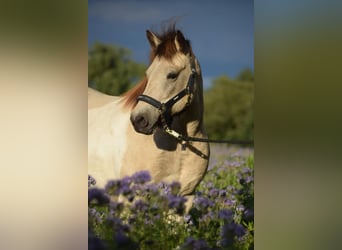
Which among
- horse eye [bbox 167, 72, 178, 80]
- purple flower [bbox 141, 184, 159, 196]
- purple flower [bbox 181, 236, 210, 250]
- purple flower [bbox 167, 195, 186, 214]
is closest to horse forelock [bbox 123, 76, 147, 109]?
horse eye [bbox 167, 72, 178, 80]

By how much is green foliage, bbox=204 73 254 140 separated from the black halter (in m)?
0.11

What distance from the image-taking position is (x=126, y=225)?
2.71 m

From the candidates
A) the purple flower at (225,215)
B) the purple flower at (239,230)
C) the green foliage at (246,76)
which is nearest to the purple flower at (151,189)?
the purple flower at (225,215)

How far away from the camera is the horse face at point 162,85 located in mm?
2596

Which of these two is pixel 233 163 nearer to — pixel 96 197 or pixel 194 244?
pixel 194 244

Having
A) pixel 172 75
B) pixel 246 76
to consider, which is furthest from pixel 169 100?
pixel 246 76

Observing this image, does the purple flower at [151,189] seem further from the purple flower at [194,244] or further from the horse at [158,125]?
the purple flower at [194,244]

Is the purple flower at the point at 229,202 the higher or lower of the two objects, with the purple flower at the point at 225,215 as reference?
higher

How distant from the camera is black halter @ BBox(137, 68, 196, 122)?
102 inches

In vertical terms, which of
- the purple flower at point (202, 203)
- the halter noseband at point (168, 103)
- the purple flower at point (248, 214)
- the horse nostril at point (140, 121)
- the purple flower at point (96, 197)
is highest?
the halter noseband at point (168, 103)

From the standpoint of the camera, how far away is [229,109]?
2.68 metres

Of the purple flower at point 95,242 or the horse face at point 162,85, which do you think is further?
the purple flower at point 95,242

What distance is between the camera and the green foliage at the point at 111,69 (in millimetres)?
2641

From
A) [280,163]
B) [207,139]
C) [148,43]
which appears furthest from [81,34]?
[280,163]
